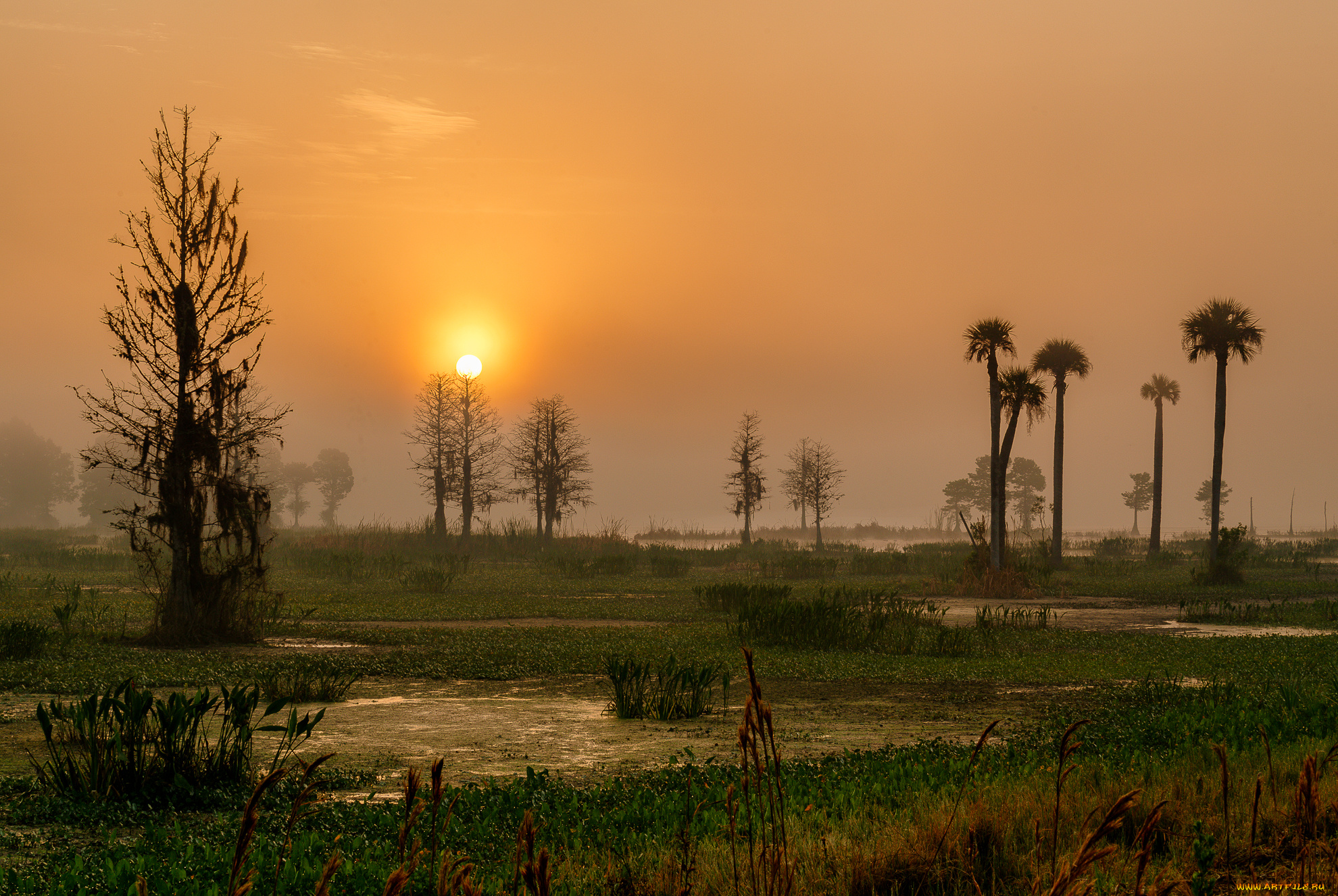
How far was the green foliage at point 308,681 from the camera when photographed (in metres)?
13.8

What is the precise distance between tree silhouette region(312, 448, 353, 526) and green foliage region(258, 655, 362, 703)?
153 meters

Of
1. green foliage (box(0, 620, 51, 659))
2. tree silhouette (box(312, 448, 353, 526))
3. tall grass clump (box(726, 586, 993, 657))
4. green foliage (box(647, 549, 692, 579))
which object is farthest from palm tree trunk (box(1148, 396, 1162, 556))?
tree silhouette (box(312, 448, 353, 526))

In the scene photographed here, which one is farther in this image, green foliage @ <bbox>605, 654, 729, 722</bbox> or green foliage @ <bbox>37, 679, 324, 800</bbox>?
green foliage @ <bbox>605, 654, 729, 722</bbox>

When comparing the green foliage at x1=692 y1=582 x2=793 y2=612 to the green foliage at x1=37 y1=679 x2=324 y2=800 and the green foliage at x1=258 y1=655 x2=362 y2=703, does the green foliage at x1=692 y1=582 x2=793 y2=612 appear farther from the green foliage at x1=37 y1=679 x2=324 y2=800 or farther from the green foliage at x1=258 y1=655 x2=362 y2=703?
the green foliage at x1=37 y1=679 x2=324 y2=800

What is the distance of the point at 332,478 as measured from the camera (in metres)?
173

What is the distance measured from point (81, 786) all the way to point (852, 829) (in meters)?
6.29

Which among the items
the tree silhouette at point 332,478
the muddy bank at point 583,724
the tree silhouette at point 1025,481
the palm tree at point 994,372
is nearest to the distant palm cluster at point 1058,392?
the palm tree at point 994,372

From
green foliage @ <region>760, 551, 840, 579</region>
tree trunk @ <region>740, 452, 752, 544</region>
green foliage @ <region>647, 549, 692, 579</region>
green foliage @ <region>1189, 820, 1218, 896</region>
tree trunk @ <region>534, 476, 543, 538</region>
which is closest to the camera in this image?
green foliage @ <region>1189, 820, 1218, 896</region>

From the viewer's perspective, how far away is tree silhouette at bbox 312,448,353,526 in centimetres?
16825

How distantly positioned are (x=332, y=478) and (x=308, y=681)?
549 ft

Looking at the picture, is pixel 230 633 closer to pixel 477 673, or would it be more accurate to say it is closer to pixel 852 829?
pixel 477 673

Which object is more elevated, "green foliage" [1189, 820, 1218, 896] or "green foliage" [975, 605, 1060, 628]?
"green foliage" [1189, 820, 1218, 896]

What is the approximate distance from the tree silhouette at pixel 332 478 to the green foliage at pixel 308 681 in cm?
15319

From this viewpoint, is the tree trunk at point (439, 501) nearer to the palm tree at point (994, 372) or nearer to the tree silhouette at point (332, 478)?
the palm tree at point (994, 372)
